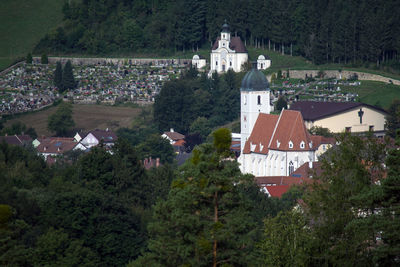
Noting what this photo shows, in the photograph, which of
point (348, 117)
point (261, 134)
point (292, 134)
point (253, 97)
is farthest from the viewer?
point (348, 117)

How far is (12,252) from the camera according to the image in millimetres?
38062

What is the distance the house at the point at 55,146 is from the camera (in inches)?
3610

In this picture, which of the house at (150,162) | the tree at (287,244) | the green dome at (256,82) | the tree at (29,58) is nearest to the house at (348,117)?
the green dome at (256,82)

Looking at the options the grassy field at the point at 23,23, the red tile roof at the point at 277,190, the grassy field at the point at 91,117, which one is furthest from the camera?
the grassy field at the point at 23,23

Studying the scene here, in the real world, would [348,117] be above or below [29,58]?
below

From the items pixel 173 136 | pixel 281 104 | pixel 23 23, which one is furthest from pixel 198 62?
pixel 23 23

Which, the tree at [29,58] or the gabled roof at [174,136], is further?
the tree at [29,58]

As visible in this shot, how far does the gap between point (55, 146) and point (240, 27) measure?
36.7m

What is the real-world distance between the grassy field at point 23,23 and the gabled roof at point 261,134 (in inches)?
2539

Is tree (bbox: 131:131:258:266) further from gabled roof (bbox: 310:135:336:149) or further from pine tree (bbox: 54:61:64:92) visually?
pine tree (bbox: 54:61:64:92)

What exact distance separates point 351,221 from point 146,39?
106m

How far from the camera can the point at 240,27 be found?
400 feet

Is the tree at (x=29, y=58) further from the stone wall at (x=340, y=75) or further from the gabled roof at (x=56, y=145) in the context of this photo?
the stone wall at (x=340, y=75)

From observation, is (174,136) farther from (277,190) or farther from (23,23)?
(23,23)
